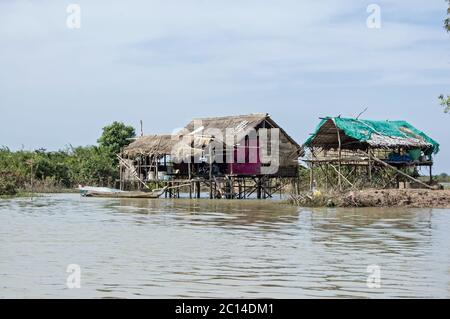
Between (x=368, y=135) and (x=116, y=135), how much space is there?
22.0 m

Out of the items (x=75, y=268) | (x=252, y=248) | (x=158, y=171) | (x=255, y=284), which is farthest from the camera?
(x=158, y=171)

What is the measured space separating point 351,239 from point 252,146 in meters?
21.1

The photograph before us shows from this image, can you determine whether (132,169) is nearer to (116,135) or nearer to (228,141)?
(228,141)

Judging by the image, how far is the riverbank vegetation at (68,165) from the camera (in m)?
39.9

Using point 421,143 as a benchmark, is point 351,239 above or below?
below

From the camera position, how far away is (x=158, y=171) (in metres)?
36.2

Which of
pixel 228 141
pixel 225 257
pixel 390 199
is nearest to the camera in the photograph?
pixel 225 257

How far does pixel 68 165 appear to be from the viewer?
43.4 meters

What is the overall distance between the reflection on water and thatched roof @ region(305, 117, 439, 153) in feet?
31.6

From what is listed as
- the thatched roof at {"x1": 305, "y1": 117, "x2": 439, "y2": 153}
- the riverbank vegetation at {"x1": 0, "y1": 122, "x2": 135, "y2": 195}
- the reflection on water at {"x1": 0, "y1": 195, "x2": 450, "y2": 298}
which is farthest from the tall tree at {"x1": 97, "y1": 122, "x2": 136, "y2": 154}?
the reflection on water at {"x1": 0, "y1": 195, "x2": 450, "y2": 298}

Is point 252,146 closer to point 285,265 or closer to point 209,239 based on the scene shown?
point 209,239

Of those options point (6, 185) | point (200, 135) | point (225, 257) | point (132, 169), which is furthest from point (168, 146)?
point (225, 257)
